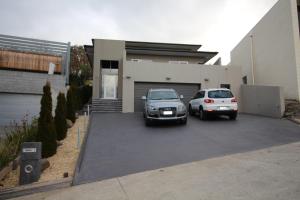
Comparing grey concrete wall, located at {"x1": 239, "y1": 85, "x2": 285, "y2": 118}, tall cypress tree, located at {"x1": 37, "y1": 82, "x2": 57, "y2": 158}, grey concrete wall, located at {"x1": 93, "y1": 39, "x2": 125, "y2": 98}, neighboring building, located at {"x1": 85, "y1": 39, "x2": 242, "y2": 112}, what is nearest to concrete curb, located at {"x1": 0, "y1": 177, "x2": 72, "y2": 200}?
tall cypress tree, located at {"x1": 37, "y1": 82, "x2": 57, "y2": 158}

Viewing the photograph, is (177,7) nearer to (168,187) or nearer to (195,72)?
(195,72)

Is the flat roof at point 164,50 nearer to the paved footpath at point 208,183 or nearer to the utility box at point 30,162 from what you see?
the paved footpath at point 208,183

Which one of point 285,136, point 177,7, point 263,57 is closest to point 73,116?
point 177,7

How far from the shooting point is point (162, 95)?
483 inches

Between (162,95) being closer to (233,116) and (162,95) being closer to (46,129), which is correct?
(233,116)

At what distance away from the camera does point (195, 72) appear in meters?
18.3

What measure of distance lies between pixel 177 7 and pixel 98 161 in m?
10.8

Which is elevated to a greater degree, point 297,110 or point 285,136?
point 297,110

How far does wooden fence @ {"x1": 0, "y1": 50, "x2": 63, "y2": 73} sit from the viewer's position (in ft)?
39.7

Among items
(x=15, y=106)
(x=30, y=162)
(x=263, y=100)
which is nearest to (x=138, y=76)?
(x=15, y=106)

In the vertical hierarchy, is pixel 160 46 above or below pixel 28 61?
above

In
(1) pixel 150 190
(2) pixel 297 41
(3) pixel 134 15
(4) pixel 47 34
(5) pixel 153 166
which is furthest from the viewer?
(4) pixel 47 34

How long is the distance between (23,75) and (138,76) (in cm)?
787

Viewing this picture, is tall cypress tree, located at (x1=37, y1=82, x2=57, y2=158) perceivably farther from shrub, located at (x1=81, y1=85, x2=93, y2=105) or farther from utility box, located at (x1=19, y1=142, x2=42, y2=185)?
shrub, located at (x1=81, y1=85, x2=93, y2=105)
